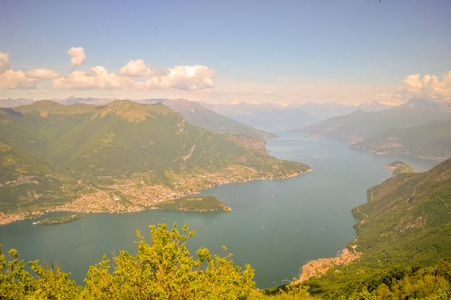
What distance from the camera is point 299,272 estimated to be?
152 meters

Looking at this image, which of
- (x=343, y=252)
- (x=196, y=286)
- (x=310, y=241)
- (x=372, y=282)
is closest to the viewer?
(x=196, y=286)

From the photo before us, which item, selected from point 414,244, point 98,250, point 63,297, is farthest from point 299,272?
point 63,297

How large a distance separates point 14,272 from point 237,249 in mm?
161153

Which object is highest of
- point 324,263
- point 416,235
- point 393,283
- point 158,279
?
point 158,279

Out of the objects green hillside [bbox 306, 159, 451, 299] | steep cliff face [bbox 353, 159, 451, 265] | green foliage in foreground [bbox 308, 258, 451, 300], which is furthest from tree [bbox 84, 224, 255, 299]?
steep cliff face [bbox 353, 159, 451, 265]

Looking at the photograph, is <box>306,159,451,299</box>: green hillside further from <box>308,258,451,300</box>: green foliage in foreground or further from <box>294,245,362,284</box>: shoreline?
<box>294,245,362,284</box>: shoreline

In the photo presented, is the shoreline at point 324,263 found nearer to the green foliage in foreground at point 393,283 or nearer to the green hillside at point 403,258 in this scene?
the green hillside at point 403,258

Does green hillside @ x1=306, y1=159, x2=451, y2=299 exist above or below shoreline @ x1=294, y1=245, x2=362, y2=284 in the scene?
above

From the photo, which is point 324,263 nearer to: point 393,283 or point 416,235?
point 416,235

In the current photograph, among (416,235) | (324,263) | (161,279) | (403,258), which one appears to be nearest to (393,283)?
(403,258)

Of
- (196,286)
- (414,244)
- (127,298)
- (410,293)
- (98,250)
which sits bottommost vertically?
(98,250)

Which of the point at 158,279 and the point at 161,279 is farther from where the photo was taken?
the point at 158,279

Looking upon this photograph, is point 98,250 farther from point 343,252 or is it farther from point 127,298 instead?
point 127,298

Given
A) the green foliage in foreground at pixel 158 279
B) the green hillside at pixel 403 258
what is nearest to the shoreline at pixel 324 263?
the green hillside at pixel 403 258
